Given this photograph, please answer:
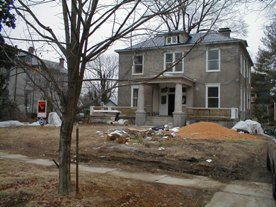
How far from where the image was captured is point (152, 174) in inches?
361

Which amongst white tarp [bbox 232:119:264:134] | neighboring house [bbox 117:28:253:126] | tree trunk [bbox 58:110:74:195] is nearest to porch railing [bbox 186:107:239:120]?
neighboring house [bbox 117:28:253:126]

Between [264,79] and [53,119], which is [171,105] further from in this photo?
[264,79]

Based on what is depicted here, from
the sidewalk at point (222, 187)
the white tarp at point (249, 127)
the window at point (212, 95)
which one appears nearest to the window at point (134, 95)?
the window at point (212, 95)

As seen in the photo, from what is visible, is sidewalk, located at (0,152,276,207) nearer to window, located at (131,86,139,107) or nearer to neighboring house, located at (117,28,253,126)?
neighboring house, located at (117,28,253,126)

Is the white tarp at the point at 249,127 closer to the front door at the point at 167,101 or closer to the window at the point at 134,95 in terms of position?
the front door at the point at 167,101

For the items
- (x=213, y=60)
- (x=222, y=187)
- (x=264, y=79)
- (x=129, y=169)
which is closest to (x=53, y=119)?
(x=213, y=60)

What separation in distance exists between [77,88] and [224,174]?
5.43 metres

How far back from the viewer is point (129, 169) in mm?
9828

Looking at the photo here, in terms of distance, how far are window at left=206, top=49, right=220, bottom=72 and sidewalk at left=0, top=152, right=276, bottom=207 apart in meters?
21.3

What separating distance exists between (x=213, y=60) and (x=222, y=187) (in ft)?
74.9

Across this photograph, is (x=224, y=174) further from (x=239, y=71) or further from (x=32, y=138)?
(x=239, y=71)

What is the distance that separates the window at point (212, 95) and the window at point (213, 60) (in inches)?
58.8

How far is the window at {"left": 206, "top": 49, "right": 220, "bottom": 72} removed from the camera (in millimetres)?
29309

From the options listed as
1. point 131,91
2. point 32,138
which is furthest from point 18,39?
point 131,91
